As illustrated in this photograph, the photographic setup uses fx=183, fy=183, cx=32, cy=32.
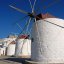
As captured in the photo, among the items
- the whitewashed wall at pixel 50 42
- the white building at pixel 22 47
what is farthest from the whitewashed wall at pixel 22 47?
the whitewashed wall at pixel 50 42

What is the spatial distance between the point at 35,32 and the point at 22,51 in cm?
1600

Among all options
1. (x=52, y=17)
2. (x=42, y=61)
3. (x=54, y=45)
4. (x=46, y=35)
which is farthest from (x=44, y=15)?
(x=42, y=61)

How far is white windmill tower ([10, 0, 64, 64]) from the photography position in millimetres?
17359

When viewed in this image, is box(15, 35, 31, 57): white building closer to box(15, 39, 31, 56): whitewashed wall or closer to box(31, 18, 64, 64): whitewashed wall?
box(15, 39, 31, 56): whitewashed wall

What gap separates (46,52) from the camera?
692 inches

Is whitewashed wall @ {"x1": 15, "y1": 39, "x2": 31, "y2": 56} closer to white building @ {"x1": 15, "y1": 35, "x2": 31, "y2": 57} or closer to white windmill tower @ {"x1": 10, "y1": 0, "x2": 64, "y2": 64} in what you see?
white building @ {"x1": 15, "y1": 35, "x2": 31, "y2": 57}

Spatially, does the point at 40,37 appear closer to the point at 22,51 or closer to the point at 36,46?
the point at 36,46

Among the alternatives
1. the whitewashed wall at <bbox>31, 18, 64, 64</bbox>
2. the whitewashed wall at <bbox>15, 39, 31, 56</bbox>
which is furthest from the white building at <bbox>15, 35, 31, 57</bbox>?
the whitewashed wall at <bbox>31, 18, 64, 64</bbox>

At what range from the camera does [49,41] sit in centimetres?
1747

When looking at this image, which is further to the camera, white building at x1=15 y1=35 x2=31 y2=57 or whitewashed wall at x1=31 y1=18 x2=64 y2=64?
white building at x1=15 y1=35 x2=31 y2=57

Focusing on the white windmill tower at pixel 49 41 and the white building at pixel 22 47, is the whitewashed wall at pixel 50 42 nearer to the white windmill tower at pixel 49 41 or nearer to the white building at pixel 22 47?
the white windmill tower at pixel 49 41

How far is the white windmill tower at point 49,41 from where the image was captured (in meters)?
17.4

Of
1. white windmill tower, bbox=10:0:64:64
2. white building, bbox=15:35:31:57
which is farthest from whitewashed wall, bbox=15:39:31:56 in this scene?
white windmill tower, bbox=10:0:64:64

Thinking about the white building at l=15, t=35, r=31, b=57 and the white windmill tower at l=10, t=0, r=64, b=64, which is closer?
the white windmill tower at l=10, t=0, r=64, b=64
